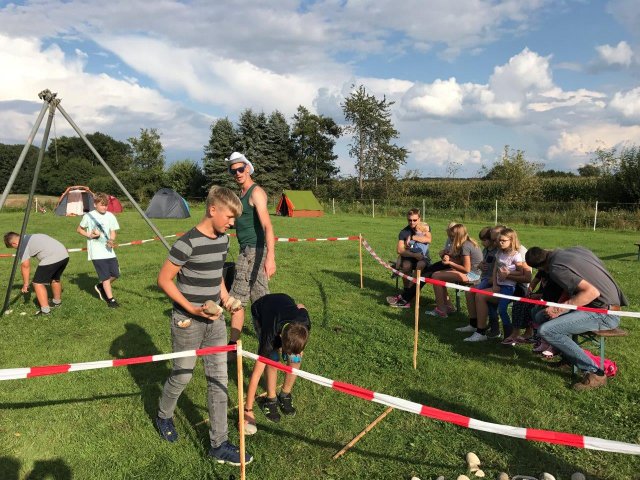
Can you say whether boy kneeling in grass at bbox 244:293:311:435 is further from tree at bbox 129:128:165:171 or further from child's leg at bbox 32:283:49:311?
tree at bbox 129:128:165:171

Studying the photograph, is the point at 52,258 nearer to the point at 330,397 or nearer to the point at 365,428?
the point at 330,397

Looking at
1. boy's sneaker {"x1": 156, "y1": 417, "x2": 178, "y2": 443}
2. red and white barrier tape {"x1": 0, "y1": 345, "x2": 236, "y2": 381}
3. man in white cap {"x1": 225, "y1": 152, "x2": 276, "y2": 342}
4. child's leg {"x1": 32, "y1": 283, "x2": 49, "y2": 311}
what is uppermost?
man in white cap {"x1": 225, "y1": 152, "x2": 276, "y2": 342}

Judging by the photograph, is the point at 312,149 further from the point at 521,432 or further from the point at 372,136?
the point at 521,432

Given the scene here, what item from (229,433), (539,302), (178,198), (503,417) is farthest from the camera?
(178,198)

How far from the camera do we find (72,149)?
8025 cm

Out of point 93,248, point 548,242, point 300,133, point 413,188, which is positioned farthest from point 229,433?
point 300,133

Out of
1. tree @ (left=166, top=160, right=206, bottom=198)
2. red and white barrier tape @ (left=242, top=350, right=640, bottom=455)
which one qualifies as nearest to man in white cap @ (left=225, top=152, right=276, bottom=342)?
red and white barrier tape @ (left=242, top=350, right=640, bottom=455)

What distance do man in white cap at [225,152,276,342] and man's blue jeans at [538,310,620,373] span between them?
2.86 metres

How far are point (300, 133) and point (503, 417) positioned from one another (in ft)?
166

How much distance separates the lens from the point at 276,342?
353 cm

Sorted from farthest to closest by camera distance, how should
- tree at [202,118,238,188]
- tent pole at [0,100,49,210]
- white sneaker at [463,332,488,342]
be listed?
tree at [202,118,238,188], white sneaker at [463,332,488,342], tent pole at [0,100,49,210]

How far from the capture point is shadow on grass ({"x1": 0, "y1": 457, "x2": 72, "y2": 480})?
3188mm

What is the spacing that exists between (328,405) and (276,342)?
103 cm

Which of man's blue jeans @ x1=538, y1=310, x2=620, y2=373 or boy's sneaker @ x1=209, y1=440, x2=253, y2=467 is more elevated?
man's blue jeans @ x1=538, y1=310, x2=620, y2=373
